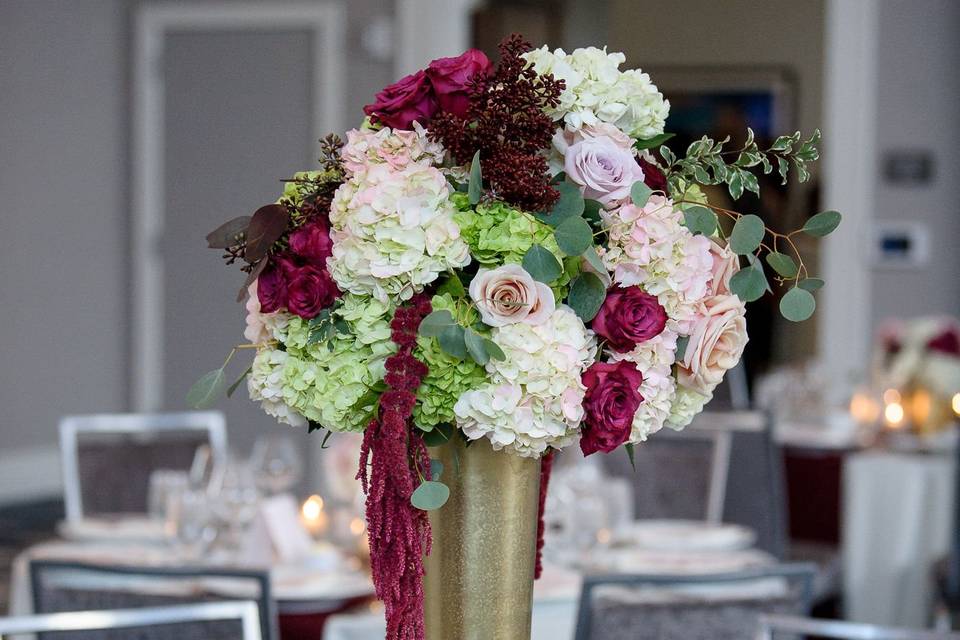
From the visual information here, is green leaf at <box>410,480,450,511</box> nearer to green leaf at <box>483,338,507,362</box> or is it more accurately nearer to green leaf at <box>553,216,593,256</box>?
green leaf at <box>483,338,507,362</box>

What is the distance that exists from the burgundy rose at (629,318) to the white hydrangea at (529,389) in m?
0.03

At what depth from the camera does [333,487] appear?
317cm

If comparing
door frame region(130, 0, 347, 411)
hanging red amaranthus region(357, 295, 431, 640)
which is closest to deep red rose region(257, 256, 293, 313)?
hanging red amaranthus region(357, 295, 431, 640)

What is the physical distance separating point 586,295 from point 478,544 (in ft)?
0.79

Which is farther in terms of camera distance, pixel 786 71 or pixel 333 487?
pixel 786 71

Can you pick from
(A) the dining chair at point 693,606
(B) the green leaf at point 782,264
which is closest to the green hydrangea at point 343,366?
(B) the green leaf at point 782,264

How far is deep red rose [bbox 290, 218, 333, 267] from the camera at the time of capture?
3.88 ft

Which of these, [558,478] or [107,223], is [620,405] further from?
[107,223]

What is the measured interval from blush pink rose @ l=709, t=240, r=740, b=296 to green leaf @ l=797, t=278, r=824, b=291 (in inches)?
2.3

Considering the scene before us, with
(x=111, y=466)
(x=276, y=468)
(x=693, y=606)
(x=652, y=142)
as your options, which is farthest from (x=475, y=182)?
(x=111, y=466)

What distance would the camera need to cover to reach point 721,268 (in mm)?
1224

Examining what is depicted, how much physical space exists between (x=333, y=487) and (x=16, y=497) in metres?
5.23

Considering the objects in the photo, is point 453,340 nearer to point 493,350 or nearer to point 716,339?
point 493,350

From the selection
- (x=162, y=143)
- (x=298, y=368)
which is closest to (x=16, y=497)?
(x=162, y=143)
